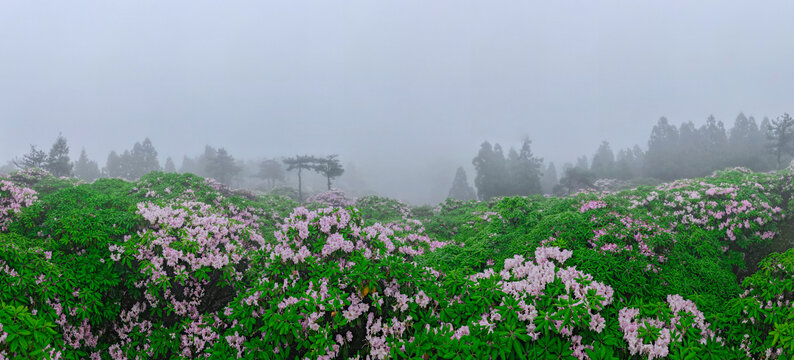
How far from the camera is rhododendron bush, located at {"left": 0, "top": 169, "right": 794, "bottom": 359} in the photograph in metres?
4.12

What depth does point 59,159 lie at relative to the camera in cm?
4438

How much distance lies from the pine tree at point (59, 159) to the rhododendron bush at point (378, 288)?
48.8m

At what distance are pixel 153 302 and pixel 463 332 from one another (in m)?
5.98

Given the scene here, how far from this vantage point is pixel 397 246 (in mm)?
7230

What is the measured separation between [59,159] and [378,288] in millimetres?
59900

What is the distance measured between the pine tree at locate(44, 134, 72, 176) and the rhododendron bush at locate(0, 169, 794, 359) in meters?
48.8

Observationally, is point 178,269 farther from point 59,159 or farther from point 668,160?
point 668,160

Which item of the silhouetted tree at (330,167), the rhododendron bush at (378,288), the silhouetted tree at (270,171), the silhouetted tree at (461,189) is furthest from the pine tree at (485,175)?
the rhododendron bush at (378,288)

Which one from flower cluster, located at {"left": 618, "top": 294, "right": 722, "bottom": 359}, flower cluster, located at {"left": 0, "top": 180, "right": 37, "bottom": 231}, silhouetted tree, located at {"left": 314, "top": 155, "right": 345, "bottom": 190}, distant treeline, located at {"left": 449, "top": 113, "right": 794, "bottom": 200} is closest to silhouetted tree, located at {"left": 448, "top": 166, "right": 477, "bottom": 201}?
distant treeline, located at {"left": 449, "top": 113, "right": 794, "bottom": 200}

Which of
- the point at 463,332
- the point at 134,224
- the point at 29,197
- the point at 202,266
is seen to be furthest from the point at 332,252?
the point at 29,197

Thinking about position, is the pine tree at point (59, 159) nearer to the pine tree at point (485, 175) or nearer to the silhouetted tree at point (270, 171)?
the silhouetted tree at point (270, 171)

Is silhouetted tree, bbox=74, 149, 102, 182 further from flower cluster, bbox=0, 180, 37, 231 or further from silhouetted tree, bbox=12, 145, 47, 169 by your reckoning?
flower cluster, bbox=0, 180, 37, 231

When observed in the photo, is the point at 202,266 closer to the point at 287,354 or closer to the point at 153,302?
the point at 153,302

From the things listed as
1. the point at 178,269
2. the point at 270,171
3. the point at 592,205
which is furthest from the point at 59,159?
the point at 592,205
